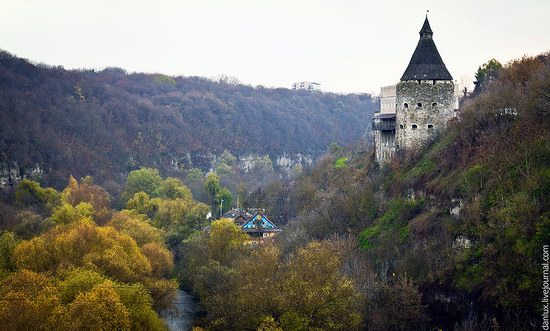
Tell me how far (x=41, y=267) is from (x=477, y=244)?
23293 mm

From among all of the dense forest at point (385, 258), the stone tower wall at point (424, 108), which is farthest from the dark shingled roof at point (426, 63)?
the dense forest at point (385, 258)

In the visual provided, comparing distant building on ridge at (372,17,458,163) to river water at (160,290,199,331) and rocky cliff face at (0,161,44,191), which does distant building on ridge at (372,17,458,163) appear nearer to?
river water at (160,290,199,331)

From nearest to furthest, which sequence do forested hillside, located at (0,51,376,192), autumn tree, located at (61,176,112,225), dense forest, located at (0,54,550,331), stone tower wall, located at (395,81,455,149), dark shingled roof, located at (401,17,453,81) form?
1. dense forest, located at (0,54,550,331)
2. stone tower wall, located at (395,81,455,149)
3. dark shingled roof, located at (401,17,453,81)
4. autumn tree, located at (61,176,112,225)
5. forested hillside, located at (0,51,376,192)

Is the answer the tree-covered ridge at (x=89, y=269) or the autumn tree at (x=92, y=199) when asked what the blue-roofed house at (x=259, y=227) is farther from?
the autumn tree at (x=92, y=199)

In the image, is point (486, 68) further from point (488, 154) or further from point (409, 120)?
point (488, 154)

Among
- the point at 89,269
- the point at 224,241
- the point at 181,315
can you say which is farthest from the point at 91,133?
the point at 89,269

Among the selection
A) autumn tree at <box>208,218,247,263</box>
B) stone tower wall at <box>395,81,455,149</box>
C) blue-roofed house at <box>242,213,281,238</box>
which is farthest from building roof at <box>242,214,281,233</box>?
stone tower wall at <box>395,81,455,149</box>

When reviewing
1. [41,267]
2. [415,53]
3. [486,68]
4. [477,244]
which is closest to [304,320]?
[477,244]

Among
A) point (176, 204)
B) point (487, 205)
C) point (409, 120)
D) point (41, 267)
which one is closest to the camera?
point (487, 205)

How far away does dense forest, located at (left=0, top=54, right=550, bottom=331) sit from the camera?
29.6 metres

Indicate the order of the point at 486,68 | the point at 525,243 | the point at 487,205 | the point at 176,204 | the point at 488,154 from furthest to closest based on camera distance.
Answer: the point at 176,204
the point at 486,68
the point at 488,154
the point at 487,205
the point at 525,243

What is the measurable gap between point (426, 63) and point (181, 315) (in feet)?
69.0

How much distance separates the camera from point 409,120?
1869 inches

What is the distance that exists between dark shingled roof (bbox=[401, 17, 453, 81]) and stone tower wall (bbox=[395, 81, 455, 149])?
1.21 feet
